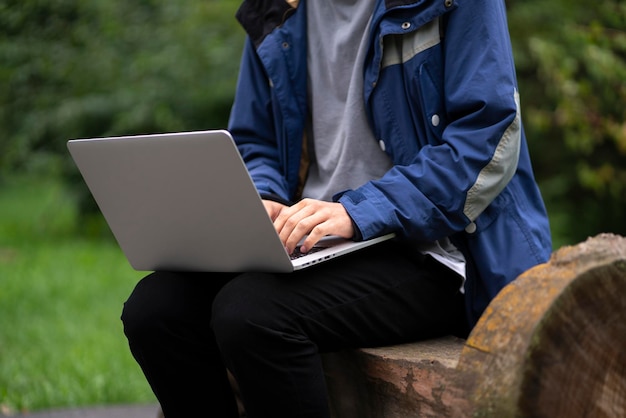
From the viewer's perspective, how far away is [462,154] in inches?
76.4

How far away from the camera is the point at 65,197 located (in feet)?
26.8

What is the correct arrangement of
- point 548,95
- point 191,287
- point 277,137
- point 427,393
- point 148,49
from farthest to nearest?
point 148,49 < point 548,95 < point 277,137 < point 191,287 < point 427,393

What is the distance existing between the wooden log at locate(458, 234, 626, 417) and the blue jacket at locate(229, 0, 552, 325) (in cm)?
44

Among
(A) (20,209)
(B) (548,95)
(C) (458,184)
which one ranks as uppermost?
(C) (458,184)

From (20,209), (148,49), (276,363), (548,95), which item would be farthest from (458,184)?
(20,209)

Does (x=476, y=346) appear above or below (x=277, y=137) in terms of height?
below

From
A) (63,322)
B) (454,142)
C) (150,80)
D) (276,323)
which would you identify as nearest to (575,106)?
(454,142)

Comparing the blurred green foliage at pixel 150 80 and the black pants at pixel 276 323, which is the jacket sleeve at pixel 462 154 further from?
the blurred green foliage at pixel 150 80

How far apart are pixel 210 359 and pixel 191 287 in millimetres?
175

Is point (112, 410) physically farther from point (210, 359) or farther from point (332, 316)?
point (332, 316)

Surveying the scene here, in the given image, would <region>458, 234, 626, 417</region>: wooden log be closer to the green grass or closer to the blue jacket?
the blue jacket

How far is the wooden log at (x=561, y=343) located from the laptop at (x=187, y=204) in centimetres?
47

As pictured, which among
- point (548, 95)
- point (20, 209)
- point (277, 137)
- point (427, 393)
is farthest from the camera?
point (20, 209)

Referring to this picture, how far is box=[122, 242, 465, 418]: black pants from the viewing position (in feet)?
5.95
